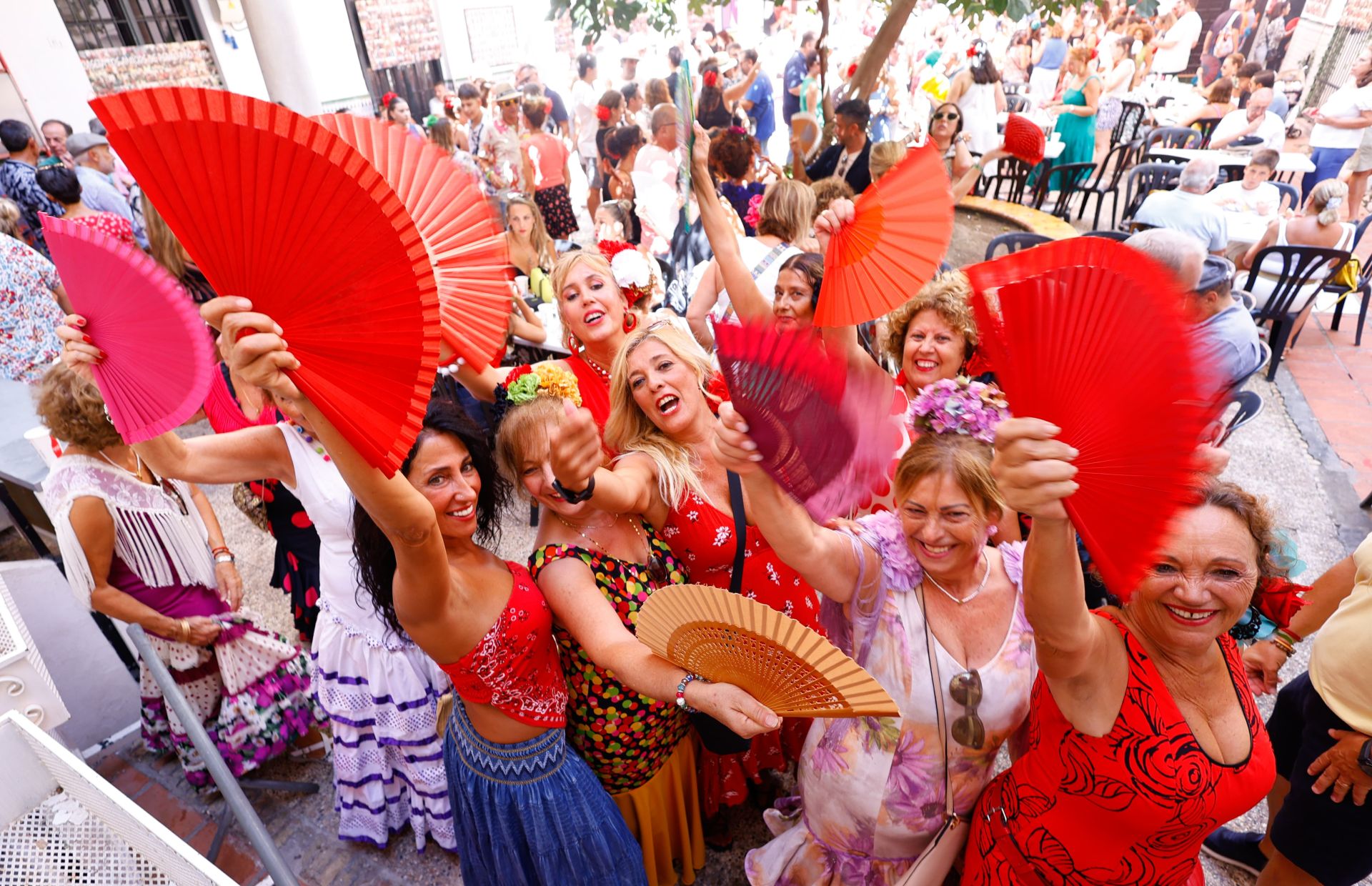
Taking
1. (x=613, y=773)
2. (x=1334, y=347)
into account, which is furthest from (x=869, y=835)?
(x=1334, y=347)

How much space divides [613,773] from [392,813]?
1125 mm

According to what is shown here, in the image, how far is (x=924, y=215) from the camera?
233 centimetres

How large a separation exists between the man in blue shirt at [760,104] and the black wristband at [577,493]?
8287 millimetres

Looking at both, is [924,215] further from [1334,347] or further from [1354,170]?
[1354,170]

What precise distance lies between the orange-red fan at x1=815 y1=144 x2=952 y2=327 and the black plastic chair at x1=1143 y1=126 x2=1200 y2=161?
8.43m

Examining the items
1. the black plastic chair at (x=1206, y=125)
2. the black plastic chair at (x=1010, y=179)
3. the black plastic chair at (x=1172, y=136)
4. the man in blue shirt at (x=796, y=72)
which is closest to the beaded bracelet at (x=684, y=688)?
the black plastic chair at (x=1010, y=179)

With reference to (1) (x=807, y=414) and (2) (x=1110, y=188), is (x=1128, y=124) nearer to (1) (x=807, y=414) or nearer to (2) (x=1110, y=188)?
(2) (x=1110, y=188)

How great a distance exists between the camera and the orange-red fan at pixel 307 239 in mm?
801

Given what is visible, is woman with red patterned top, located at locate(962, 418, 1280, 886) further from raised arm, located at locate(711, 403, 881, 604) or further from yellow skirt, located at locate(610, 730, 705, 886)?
yellow skirt, located at locate(610, 730, 705, 886)

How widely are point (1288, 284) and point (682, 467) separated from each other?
5813 millimetres

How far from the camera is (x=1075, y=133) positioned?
339 inches

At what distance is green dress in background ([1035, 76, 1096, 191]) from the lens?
8562 mm

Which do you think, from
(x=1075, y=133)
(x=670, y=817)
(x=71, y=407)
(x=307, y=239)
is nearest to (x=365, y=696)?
(x=670, y=817)

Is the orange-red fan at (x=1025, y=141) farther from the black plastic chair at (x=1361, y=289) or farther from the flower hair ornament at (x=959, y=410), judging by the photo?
the black plastic chair at (x=1361, y=289)
